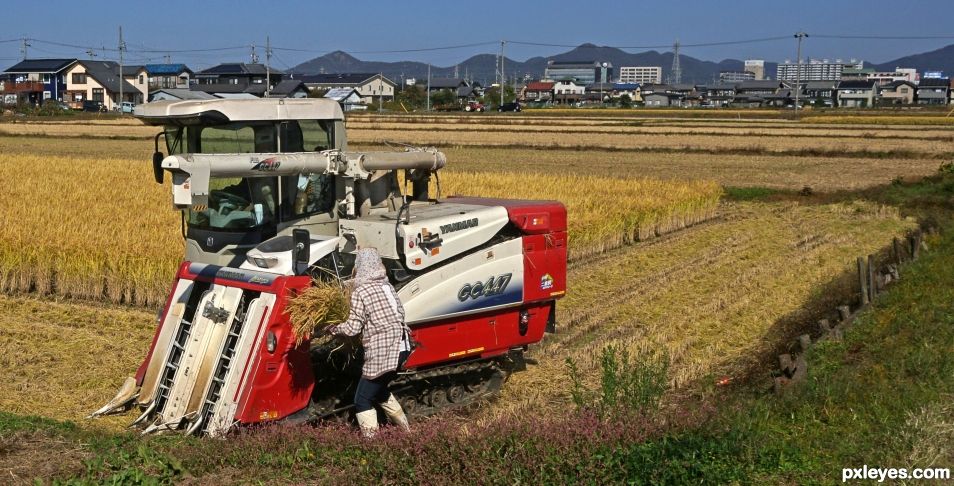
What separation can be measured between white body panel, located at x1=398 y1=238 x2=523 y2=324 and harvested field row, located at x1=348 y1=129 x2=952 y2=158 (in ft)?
104

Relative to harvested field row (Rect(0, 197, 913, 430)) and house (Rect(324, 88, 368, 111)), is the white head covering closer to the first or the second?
harvested field row (Rect(0, 197, 913, 430))

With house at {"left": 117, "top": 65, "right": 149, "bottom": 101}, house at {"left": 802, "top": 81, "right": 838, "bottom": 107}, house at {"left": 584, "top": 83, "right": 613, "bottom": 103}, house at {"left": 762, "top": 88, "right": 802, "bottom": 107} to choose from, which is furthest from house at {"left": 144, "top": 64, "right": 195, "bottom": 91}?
house at {"left": 802, "top": 81, "right": 838, "bottom": 107}

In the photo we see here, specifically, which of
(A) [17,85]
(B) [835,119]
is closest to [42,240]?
(B) [835,119]

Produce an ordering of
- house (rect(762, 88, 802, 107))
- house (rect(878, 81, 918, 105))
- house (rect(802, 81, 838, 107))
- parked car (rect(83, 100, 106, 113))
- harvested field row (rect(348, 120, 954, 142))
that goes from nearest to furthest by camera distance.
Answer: harvested field row (rect(348, 120, 954, 142)) < parked car (rect(83, 100, 106, 113)) < house (rect(762, 88, 802, 107)) < house (rect(878, 81, 918, 105)) < house (rect(802, 81, 838, 107))

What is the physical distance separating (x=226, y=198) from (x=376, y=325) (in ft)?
7.29

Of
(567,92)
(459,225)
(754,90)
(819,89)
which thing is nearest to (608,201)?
(459,225)

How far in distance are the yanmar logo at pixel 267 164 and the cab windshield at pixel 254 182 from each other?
84 centimetres

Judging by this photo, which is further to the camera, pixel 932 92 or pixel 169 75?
pixel 932 92

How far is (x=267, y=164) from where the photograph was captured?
25.4 ft

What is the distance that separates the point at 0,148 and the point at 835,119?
58553mm

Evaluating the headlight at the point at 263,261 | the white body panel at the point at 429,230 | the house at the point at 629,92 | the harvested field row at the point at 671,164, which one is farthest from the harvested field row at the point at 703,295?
the house at the point at 629,92

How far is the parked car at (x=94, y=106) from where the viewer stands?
315 ft

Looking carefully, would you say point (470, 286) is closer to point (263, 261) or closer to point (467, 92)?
point (263, 261)

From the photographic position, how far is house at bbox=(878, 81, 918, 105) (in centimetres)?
15438
